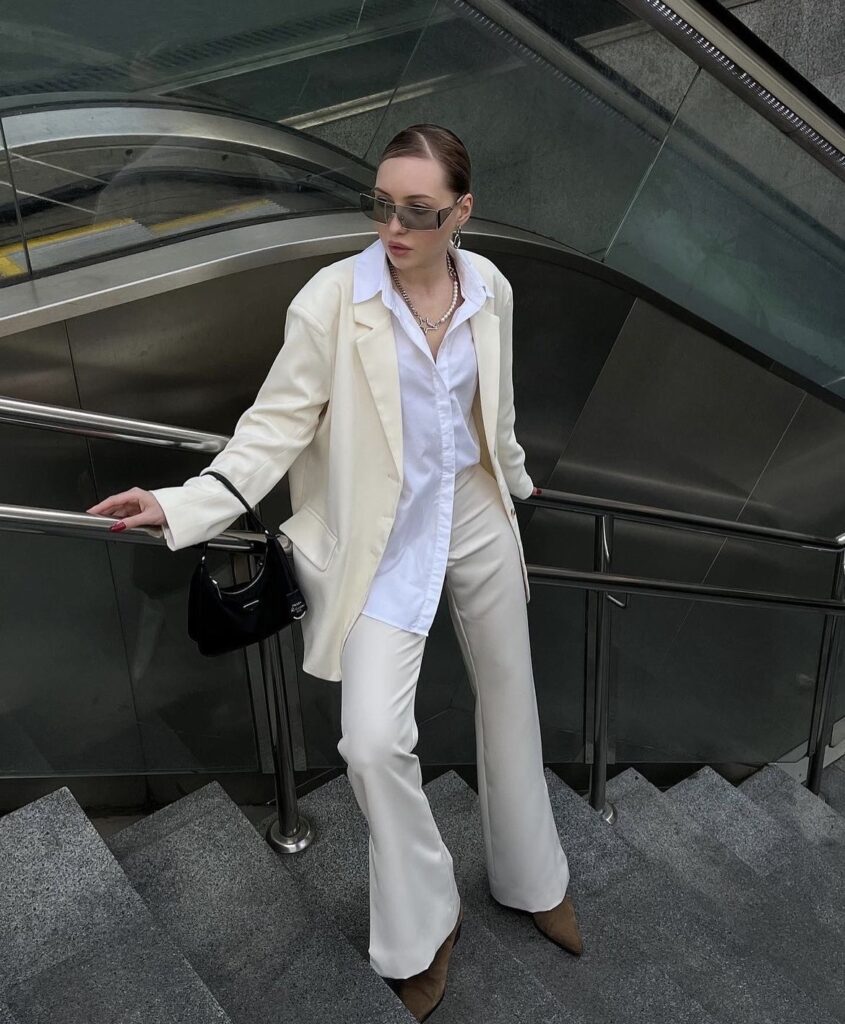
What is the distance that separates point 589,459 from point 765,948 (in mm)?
1839

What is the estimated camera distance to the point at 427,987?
220cm

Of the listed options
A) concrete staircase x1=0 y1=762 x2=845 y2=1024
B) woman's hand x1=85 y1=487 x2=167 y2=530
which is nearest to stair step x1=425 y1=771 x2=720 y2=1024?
concrete staircase x1=0 y1=762 x2=845 y2=1024

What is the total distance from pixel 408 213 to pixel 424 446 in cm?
45

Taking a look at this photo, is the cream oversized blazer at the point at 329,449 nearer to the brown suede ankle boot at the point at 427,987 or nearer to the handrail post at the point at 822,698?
the brown suede ankle boot at the point at 427,987

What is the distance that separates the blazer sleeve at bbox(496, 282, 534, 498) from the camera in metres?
2.29

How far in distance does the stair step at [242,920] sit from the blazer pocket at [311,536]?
72cm

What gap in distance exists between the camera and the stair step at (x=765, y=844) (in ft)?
11.4

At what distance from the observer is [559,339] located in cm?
369

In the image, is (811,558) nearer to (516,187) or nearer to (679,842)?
(679,842)

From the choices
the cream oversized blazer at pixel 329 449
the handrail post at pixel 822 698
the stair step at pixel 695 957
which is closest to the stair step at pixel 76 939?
the cream oversized blazer at pixel 329 449

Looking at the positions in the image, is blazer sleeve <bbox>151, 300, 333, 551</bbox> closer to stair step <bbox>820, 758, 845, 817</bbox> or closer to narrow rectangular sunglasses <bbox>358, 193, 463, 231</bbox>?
narrow rectangular sunglasses <bbox>358, 193, 463, 231</bbox>

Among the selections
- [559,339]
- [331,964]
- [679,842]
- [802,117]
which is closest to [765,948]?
[679,842]

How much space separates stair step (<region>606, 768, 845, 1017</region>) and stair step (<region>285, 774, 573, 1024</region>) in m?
0.90

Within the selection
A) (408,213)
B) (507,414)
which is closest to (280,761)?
(507,414)
